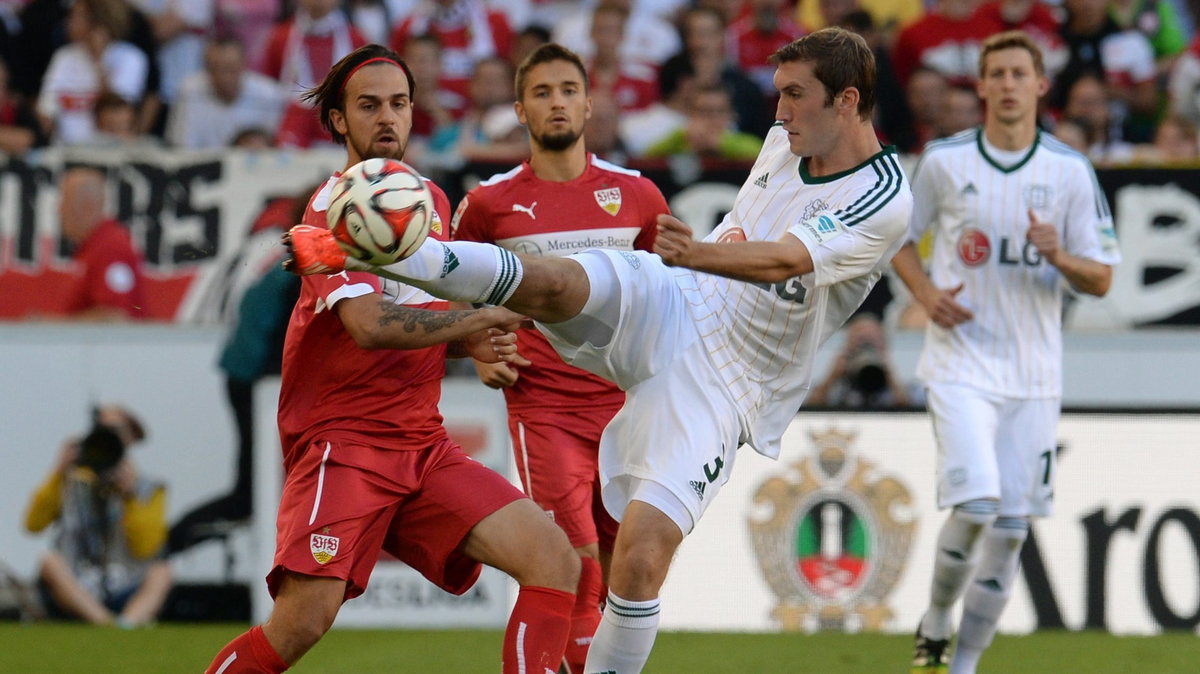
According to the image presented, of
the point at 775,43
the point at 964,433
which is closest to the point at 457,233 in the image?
the point at 964,433

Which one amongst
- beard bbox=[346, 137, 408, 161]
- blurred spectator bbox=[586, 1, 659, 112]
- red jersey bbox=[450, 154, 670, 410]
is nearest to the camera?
beard bbox=[346, 137, 408, 161]

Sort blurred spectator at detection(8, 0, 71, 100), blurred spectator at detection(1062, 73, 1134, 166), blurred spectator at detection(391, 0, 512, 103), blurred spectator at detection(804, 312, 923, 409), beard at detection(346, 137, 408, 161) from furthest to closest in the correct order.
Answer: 1. blurred spectator at detection(8, 0, 71, 100)
2. blurred spectator at detection(391, 0, 512, 103)
3. blurred spectator at detection(1062, 73, 1134, 166)
4. blurred spectator at detection(804, 312, 923, 409)
5. beard at detection(346, 137, 408, 161)

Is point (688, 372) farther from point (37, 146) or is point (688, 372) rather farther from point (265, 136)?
point (37, 146)

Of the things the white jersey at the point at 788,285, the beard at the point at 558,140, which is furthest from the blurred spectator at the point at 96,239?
the white jersey at the point at 788,285

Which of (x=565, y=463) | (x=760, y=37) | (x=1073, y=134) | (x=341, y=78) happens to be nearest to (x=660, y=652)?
(x=565, y=463)

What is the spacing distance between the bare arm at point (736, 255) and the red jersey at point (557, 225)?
152cm

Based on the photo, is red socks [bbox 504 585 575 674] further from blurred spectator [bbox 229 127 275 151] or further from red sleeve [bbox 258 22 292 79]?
red sleeve [bbox 258 22 292 79]

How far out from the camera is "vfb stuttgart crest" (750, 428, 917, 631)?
866 cm

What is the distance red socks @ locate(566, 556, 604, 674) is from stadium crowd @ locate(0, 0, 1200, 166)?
456 centimetres

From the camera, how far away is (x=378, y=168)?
4395mm

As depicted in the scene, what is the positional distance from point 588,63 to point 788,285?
6.63 m

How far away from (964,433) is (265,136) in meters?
5.75

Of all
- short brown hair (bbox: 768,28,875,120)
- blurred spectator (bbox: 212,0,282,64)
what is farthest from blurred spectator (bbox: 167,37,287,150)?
short brown hair (bbox: 768,28,875,120)

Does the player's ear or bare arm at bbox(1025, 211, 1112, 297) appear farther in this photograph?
bare arm at bbox(1025, 211, 1112, 297)
